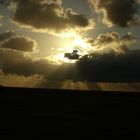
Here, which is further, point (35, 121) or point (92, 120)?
point (92, 120)

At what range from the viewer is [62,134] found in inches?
1666

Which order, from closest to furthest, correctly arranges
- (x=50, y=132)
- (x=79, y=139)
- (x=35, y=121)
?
1. (x=79, y=139)
2. (x=50, y=132)
3. (x=35, y=121)

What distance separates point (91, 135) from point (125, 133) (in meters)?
4.63

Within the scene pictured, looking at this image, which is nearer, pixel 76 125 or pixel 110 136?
pixel 110 136

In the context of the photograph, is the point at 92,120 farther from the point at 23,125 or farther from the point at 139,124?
the point at 23,125

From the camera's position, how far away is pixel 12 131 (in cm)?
4253

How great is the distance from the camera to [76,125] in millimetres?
50188

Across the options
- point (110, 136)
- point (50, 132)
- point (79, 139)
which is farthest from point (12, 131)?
point (110, 136)

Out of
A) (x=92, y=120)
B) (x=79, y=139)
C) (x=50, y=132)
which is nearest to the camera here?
(x=79, y=139)

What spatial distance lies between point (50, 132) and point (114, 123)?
13212 millimetres

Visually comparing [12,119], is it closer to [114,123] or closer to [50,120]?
[50,120]

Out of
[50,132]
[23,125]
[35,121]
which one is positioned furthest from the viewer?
[35,121]

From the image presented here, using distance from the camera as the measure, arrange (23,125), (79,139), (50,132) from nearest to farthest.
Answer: (79,139) → (50,132) → (23,125)

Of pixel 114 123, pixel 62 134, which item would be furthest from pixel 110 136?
pixel 114 123
